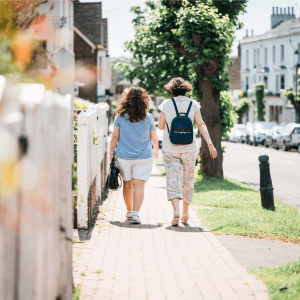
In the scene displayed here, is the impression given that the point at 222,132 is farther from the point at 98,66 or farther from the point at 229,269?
the point at 98,66

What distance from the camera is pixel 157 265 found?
15.4 feet

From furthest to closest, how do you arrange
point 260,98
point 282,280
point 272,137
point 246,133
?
1. point 260,98
2. point 246,133
3. point 272,137
4. point 282,280

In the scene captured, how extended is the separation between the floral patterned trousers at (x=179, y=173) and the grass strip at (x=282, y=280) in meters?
2.37

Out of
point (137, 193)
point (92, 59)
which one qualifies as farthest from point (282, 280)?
point (92, 59)

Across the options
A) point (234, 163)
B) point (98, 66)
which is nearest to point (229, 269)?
point (234, 163)

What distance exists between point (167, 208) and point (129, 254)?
3.17 m

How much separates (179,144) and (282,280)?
289cm

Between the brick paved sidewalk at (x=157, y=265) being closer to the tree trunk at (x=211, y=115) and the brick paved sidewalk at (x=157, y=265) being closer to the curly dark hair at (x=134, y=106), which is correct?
the curly dark hair at (x=134, y=106)

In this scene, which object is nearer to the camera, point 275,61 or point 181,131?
point 181,131

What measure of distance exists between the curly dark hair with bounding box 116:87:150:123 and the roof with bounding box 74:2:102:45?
33.9m

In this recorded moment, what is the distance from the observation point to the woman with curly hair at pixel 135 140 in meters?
6.76

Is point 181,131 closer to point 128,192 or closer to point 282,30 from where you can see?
point 128,192

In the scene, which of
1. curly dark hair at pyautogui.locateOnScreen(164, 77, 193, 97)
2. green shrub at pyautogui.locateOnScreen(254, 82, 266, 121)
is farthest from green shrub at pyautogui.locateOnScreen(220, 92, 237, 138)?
green shrub at pyautogui.locateOnScreen(254, 82, 266, 121)

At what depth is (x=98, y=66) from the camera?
39.3 metres
